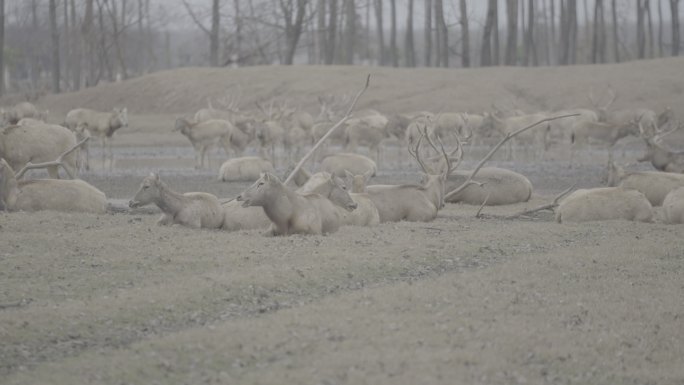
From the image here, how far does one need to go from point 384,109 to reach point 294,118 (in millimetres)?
11263

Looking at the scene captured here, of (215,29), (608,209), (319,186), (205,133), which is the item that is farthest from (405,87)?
(319,186)

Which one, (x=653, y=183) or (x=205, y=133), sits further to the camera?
(x=205, y=133)

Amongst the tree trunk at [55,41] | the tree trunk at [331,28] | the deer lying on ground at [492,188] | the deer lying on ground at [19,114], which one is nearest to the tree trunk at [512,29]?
the tree trunk at [331,28]

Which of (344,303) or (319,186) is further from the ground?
(319,186)

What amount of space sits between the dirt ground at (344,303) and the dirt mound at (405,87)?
28.7 m

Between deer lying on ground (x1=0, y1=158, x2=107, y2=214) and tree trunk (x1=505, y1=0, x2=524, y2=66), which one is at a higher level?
tree trunk (x1=505, y1=0, x2=524, y2=66)

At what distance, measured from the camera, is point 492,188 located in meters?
18.3

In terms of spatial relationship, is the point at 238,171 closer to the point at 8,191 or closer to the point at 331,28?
the point at 8,191

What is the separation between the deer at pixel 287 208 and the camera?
12.6m

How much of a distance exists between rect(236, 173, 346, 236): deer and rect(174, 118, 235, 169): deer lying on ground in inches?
612

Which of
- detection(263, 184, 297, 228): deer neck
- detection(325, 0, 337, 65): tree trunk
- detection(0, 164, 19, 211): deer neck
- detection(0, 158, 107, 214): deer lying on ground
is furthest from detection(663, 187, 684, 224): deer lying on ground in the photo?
detection(325, 0, 337, 65): tree trunk

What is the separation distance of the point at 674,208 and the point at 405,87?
32.8 meters

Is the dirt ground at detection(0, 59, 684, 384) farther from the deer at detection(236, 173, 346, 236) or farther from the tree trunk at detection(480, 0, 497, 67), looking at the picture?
the tree trunk at detection(480, 0, 497, 67)

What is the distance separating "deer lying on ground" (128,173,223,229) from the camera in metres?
13.8
